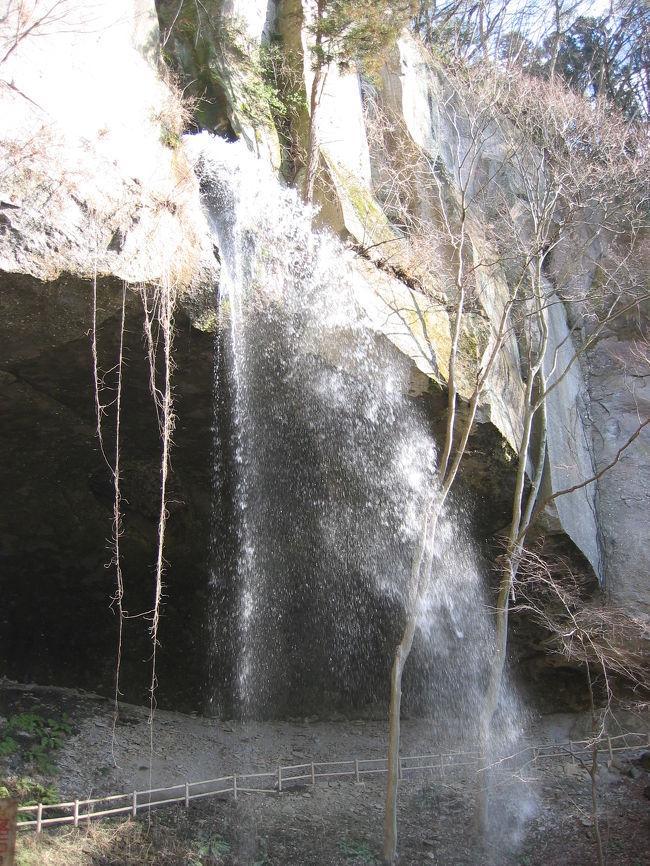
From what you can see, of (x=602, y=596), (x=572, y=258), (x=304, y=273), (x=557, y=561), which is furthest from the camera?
(x=572, y=258)

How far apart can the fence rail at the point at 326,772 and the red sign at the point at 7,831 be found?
193 inches

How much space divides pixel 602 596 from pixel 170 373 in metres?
8.94

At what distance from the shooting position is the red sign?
422 centimetres

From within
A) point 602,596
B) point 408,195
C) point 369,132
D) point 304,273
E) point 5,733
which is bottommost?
point 5,733

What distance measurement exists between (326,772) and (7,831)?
8.31 m

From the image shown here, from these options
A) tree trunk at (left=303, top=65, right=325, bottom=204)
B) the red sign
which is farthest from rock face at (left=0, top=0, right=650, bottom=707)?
the red sign

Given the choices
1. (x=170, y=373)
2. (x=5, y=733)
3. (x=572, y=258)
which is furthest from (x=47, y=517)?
(x=572, y=258)

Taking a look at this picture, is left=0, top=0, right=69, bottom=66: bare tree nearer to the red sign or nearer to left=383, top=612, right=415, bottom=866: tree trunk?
the red sign

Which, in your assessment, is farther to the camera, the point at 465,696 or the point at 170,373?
the point at 465,696

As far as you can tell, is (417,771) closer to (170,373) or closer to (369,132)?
(170,373)

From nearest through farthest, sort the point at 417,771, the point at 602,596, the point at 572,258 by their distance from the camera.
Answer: the point at 417,771 < the point at 602,596 < the point at 572,258

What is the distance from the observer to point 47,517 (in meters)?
12.5

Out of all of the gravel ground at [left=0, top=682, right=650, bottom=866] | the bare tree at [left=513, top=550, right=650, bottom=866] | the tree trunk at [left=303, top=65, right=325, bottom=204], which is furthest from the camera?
the tree trunk at [left=303, top=65, right=325, bottom=204]

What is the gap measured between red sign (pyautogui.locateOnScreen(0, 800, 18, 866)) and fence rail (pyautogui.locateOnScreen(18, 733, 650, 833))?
491 cm
